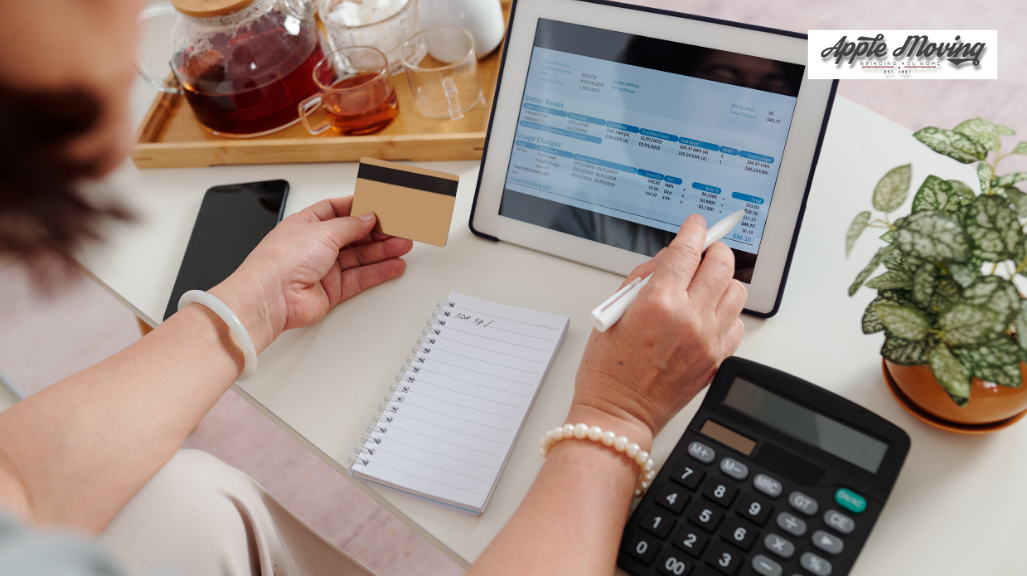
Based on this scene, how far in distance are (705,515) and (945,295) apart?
260 mm

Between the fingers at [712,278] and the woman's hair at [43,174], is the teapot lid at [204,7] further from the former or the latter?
the fingers at [712,278]

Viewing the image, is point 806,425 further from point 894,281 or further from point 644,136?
point 644,136

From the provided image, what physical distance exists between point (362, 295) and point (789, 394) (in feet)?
1.71

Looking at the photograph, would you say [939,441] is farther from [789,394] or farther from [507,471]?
[507,471]

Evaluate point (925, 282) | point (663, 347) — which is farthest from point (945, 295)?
point (663, 347)

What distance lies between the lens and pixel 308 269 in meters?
0.78

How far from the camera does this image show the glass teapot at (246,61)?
983 mm

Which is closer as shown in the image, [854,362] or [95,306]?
[854,362]

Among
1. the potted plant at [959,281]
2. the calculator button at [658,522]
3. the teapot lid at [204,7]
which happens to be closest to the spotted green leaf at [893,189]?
the potted plant at [959,281]

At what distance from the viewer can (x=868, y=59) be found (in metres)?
0.95

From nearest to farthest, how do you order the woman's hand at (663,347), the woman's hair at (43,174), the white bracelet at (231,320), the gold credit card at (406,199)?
the woman's hair at (43,174)
the woman's hand at (663,347)
the white bracelet at (231,320)
the gold credit card at (406,199)

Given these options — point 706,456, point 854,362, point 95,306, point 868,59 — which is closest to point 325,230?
point 706,456

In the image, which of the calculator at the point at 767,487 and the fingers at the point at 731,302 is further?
the fingers at the point at 731,302

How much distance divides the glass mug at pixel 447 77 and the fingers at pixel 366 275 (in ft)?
0.96
